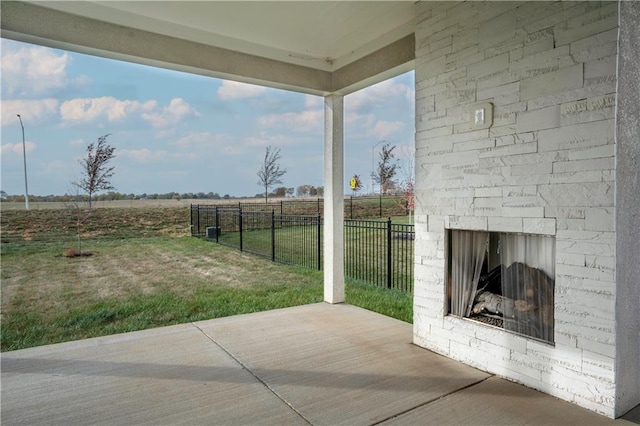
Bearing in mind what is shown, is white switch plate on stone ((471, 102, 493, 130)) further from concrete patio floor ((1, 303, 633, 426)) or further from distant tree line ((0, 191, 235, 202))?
distant tree line ((0, 191, 235, 202))

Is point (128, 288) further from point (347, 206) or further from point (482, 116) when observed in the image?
point (347, 206)

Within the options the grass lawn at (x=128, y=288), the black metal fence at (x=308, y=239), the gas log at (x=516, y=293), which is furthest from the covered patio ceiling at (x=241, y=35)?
the grass lawn at (x=128, y=288)

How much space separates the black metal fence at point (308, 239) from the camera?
575 centimetres

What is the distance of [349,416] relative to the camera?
2180 millimetres

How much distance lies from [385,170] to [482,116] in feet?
21.9

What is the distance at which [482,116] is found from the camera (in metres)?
2.77

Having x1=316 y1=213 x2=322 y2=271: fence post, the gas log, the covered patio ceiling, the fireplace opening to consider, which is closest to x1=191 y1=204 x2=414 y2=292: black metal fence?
x1=316 y1=213 x2=322 y2=271: fence post

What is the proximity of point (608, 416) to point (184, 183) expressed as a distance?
6607 millimetres

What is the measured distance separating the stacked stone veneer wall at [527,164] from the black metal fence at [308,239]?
2288mm

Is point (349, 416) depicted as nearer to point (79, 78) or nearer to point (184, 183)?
point (184, 183)

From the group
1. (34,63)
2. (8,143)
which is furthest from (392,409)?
(34,63)

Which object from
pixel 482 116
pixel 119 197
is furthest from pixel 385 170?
pixel 482 116

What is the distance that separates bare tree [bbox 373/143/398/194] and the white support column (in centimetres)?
484

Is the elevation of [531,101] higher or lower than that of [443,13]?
lower
